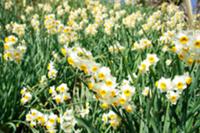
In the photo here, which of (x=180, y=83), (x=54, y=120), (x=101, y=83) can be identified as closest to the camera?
(x=101, y=83)

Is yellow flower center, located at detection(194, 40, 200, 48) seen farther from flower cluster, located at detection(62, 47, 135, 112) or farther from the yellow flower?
flower cluster, located at detection(62, 47, 135, 112)

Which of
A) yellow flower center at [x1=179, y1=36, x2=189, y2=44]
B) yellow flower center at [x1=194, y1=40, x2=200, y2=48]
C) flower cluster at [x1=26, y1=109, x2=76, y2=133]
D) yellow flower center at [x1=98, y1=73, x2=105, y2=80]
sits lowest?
flower cluster at [x1=26, y1=109, x2=76, y2=133]

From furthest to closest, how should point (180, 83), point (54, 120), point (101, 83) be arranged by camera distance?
1. point (54, 120)
2. point (180, 83)
3. point (101, 83)

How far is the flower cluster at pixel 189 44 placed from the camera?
1464 millimetres

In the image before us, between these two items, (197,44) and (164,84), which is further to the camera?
(164,84)

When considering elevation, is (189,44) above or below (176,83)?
above

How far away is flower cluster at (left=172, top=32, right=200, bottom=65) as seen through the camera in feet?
4.80

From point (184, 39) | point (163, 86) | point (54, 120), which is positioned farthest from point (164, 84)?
point (54, 120)

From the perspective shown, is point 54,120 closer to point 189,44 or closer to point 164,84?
point 164,84

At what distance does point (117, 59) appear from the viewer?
3.17 metres

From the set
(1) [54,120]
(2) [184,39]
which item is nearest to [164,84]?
(2) [184,39]

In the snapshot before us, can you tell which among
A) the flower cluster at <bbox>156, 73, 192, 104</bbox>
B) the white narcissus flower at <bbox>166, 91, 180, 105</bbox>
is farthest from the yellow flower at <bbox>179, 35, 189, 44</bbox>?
the white narcissus flower at <bbox>166, 91, 180, 105</bbox>

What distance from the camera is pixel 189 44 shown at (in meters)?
1.48

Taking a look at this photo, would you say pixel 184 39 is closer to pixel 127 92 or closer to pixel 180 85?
pixel 180 85
